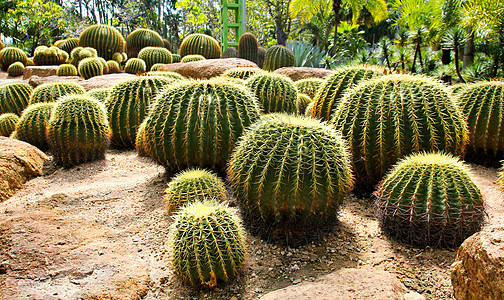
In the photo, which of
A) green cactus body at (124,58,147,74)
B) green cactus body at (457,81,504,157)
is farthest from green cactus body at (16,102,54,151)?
green cactus body at (124,58,147,74)

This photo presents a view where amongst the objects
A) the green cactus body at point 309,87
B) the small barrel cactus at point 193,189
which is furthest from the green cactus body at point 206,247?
the green cactus body at point 309,87

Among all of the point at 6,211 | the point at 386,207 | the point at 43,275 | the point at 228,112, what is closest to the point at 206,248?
the point at 43,275

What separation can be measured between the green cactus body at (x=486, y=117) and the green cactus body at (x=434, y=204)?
211cm

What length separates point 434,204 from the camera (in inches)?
108

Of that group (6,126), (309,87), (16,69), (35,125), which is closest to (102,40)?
(16,69)

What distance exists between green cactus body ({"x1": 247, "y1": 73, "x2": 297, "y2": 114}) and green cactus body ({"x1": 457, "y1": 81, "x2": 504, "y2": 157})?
7.03 ft

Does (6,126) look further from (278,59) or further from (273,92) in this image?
(278,59)

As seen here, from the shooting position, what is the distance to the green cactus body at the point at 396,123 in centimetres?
349

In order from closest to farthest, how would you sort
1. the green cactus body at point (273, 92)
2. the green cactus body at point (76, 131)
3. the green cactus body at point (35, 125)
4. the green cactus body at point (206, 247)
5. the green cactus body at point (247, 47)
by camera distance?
the green cactus body at point (206, 247) → the green cactus body at point (76, 131) → the green cactus body at point (273, 92) → the green cactus body at point (35, 125) → the green cactus body at point (247, 47)

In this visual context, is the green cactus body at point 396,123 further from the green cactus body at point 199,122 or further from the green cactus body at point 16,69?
the green cactus body at point 16,69

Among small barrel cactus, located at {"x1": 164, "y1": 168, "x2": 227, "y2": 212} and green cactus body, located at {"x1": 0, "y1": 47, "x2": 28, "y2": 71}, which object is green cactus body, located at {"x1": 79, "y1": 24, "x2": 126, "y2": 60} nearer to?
green cactus body, located at {"x1": 0, "y1": 47, "x2": 28, "y2": 71}

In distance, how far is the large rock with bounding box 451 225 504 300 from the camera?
6.35ft

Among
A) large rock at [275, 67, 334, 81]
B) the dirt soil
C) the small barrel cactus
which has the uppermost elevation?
large rock at [275, 67, 334, 81]

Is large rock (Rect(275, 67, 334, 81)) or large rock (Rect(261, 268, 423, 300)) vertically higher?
large rock (Rect(275, 67, 334, 81))
